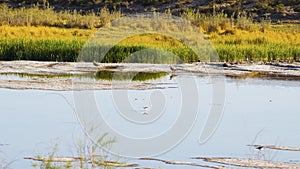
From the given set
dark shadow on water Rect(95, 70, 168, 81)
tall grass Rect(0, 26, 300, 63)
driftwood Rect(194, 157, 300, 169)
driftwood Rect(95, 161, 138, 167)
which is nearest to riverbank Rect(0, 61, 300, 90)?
dark shadow on water Rect(95, 70, 168, 81)

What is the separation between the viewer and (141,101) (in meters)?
13.5

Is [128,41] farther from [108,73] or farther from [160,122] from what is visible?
[160,122]

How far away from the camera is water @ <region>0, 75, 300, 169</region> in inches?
359

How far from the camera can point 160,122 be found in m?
11.5

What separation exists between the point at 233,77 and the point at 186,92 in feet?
11.7

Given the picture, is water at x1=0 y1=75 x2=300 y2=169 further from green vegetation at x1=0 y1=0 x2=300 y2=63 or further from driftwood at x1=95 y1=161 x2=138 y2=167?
green vegetation at x1=0 y1=0 x2=300 y2=63

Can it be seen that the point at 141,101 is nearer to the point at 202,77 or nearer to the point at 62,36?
the point at 202,77

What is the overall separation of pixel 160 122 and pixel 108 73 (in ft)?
23.9

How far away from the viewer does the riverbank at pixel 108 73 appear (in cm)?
1573

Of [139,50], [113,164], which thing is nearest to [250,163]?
[113,164]

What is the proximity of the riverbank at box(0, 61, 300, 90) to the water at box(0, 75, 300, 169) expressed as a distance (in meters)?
0.95

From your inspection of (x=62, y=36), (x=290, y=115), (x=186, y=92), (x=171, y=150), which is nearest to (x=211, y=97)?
(x=186, y=92)

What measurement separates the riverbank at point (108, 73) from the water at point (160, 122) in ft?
3.11

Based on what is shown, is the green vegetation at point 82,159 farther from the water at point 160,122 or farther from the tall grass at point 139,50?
the tall grass at point 139,50
